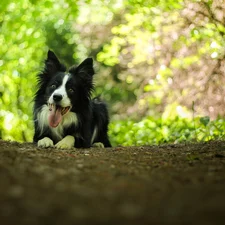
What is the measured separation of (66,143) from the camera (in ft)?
18.7

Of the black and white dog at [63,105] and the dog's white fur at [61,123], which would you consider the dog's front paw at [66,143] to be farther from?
the dog's white fur at [61,123]

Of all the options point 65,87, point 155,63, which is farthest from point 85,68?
point 155,63

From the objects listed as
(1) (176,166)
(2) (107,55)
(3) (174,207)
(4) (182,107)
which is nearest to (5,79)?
(2) (107,55)

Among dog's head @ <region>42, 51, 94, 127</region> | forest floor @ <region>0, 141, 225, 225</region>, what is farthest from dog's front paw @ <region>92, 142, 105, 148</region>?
forest floor @ <region>0, 141, 225, 225</region>

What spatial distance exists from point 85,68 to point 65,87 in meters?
0.62

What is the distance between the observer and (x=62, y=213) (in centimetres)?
169

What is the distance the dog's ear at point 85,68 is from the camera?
20.7ft

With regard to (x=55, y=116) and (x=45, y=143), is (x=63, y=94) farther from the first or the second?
(x=45, y=143)

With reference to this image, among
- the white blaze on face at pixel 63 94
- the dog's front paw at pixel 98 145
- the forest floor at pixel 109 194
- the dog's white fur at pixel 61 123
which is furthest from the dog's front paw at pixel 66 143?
the forest floor at pixel 109 194

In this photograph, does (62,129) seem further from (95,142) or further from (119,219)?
(119,219)

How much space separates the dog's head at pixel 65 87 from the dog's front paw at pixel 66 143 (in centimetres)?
28

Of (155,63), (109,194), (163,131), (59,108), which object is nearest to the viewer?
(109,194)

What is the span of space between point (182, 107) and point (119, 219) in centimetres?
837

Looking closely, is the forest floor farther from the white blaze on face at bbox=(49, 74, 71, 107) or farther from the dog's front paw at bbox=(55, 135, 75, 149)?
the white blaze on face at bbox=(49, 74, 71, 107)
